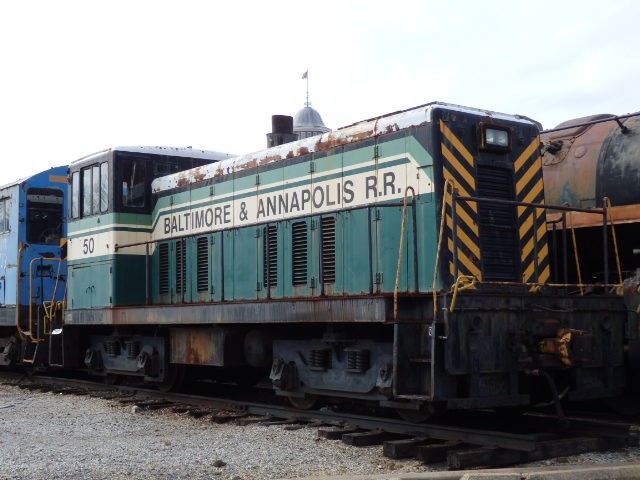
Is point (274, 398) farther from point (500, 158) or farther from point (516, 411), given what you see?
point (500, 158)

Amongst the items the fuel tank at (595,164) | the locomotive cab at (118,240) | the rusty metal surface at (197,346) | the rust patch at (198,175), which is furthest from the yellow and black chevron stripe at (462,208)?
the locomotive cab at (118,240)

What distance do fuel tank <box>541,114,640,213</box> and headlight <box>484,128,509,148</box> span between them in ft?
6.32

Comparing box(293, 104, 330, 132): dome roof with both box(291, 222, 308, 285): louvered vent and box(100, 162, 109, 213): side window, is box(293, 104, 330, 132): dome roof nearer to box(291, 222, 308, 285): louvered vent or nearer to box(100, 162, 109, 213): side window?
box(100, 162, 109, 213): side window

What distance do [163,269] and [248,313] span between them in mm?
2777

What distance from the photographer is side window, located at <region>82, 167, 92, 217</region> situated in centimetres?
1198

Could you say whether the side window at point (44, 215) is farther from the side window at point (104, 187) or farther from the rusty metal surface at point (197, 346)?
the rusty metal surface at point (197, 346)

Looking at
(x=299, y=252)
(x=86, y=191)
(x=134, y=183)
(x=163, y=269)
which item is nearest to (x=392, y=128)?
(x=299, y=252)

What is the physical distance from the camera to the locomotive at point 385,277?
7.12 metres

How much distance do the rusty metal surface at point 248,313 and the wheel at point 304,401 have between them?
107 centimetres

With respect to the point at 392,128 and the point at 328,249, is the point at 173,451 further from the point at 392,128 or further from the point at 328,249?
the point at 392,128

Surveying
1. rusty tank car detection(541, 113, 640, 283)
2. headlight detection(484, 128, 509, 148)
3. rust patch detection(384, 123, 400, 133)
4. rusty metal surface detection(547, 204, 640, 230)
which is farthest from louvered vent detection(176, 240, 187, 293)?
rusty tank car detection(541, 113, 640, 283)

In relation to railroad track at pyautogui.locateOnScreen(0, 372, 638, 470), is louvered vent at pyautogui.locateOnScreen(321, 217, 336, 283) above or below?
above

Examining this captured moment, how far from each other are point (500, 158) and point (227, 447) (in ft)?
12.9

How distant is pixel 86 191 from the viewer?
476 inches
